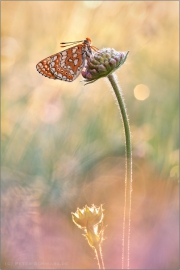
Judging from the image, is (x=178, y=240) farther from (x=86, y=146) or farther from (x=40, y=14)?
(x=40, y=14)

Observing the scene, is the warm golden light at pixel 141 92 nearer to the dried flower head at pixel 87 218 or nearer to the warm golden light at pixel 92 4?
the warm golden light at pixel 92 4

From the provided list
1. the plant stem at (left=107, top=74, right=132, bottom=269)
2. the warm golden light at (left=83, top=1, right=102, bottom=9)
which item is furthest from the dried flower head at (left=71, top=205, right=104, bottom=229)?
the warm golden light at (left=83, top=1, right=102, bottom=9)

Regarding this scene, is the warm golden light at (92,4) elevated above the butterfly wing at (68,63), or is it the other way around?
the warm golden light at (92,4)

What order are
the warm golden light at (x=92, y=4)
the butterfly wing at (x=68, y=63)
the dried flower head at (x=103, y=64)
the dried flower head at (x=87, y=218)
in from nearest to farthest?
the dried flower head at (x=87, y=218)
the dried flower head at (x=103, y=64)
the butterfly wing at (x=68, y=63)
the warm golden light at (x=92, y=4)

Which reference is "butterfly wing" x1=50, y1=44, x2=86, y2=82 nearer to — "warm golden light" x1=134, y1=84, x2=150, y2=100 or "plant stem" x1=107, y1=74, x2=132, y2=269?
"plant stem" x1=107, y1=74, x2=132, y2=269

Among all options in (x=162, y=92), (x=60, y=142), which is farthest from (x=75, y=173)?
(x=162, y=92)

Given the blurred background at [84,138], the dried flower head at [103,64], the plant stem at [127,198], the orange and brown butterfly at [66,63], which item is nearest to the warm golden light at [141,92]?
the blurred background at [84,138]

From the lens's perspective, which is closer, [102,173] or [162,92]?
[102,173]
